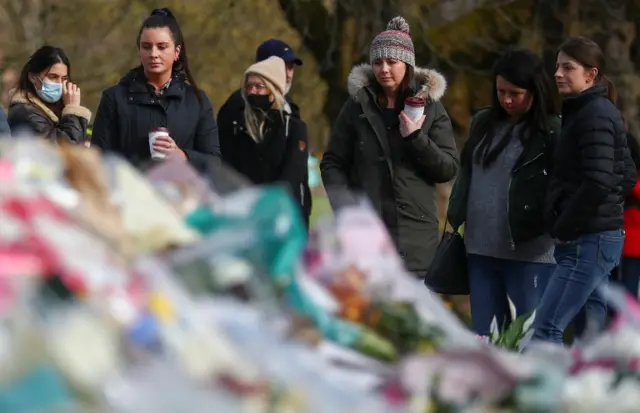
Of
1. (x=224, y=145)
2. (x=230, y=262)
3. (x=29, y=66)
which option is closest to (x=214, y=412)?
(x=230, y=262)

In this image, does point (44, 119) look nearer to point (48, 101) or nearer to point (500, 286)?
point (48, 101)

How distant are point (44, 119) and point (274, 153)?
4.12 ft

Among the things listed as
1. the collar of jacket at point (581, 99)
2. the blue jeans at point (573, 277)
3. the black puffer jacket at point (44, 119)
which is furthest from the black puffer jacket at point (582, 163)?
the black puffer jacket at point (44, 119)

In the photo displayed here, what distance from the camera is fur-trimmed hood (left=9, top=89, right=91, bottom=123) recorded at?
7500 millimetres

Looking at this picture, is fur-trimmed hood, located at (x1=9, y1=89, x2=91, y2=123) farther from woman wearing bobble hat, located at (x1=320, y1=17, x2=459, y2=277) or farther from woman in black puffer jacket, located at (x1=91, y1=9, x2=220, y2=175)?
woman wearing bobble hat, located at (x1=320, y1=17, x2=459, y2=277)

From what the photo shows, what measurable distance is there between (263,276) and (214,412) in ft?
1.38

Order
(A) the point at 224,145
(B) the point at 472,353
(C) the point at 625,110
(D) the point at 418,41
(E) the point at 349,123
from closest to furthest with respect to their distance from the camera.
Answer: (B) the point at 472,353 → (E) the point at 349,123 → (A) the point at 224,145 → (C) the point at 625,110 → (D) the point at 418,41

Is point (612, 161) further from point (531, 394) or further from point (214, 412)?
point (214, 412)

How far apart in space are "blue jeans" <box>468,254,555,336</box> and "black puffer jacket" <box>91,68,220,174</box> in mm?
1250

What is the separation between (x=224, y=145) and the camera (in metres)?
7.29

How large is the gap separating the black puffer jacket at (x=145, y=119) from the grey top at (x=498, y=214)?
1.15m

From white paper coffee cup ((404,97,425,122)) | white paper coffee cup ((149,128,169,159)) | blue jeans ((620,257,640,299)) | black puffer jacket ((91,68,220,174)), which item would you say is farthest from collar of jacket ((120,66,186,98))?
blue jeans ((620,257,640,299))

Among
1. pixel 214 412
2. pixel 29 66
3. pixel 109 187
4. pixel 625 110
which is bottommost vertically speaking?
pixel 625 110

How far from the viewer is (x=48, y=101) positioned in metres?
7.70
